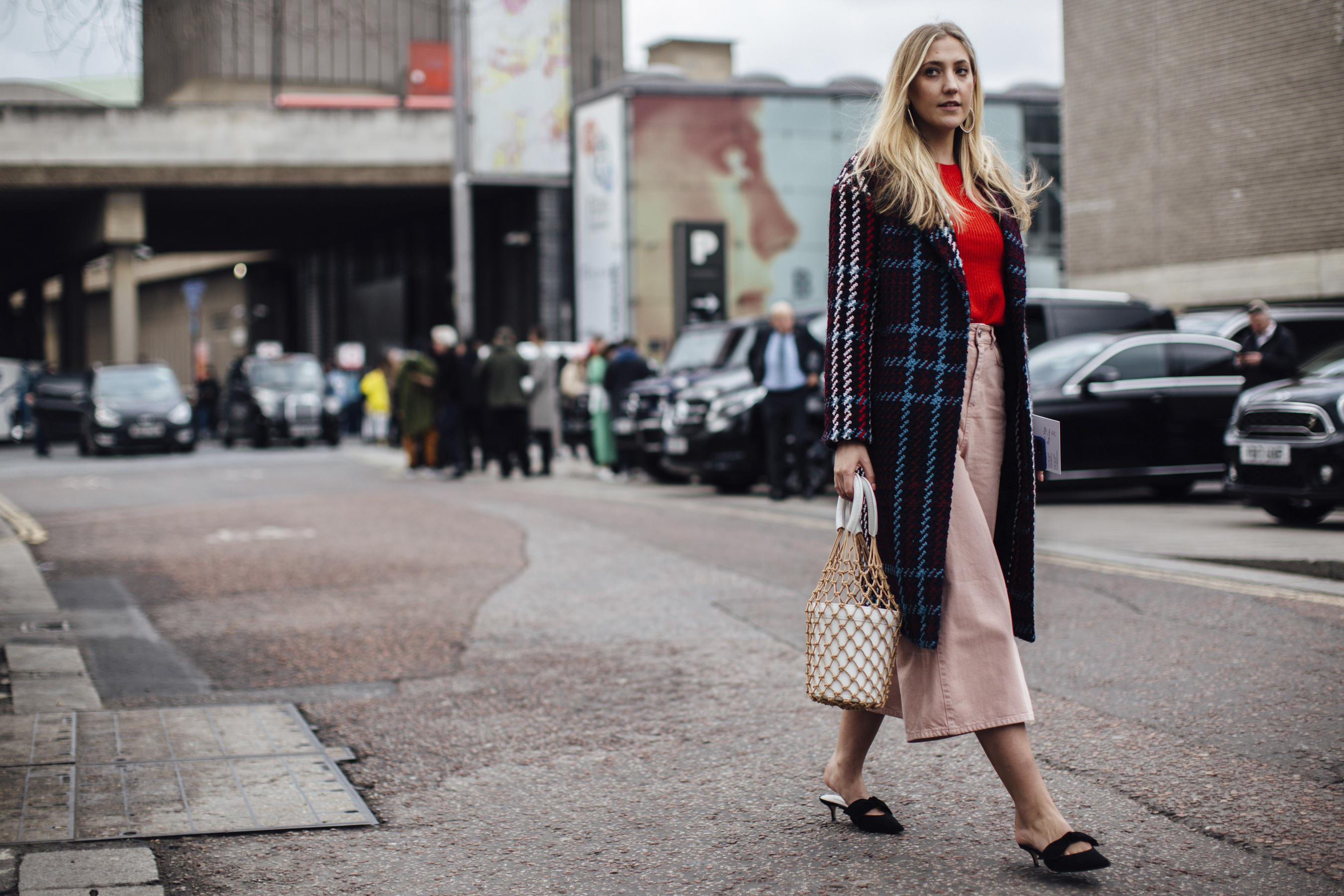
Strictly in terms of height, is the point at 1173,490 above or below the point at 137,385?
below

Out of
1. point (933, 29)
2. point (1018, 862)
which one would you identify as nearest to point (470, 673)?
point (1018, 862)

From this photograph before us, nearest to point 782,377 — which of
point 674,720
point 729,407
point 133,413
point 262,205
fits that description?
point 729,407

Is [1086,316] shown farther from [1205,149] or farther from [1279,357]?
[1205,149]

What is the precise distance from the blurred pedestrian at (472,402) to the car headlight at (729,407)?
493 centimetres

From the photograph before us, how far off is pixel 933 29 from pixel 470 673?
3.46 metres

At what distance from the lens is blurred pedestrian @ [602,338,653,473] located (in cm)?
1773

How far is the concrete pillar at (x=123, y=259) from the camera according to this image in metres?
37.7

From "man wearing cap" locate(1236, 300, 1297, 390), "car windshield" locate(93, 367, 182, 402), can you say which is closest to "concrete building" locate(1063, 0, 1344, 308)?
"man wearing cap" locate(1236, 300, 1297, 390)

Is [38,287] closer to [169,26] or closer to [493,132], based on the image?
[493,132]

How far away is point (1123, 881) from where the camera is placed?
10.5ft

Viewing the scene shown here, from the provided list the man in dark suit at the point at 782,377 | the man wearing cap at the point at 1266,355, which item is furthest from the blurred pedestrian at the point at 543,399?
the man wearing cap at the point at 1266,355

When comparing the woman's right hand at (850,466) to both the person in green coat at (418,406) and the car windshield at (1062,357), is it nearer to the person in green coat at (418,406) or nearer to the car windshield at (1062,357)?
the car windshield at (1062,357)

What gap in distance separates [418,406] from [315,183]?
1997cm

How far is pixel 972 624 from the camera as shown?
3264 millimetres
